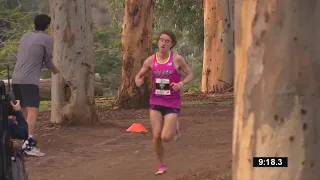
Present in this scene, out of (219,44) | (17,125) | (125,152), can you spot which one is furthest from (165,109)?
(219,44)

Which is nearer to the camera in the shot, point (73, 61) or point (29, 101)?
point (29, 101)

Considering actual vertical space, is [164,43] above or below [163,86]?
above

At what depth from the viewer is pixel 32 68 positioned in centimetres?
1055

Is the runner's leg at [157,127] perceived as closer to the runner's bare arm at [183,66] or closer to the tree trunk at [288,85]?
the runner's bare arm at [183,66]

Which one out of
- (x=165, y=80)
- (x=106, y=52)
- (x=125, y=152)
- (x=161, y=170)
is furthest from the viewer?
(x=106, y=52)

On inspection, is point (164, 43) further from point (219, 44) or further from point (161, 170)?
point (219, 44)

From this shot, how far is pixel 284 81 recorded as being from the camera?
4875 millimetres

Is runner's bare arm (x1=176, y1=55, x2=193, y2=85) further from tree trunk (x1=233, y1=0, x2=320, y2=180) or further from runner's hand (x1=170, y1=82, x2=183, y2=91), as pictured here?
tree trunk (x1=233, y1=0, x2=320, y2=180)

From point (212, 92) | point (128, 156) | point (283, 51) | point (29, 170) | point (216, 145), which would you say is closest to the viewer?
point (283, 51)

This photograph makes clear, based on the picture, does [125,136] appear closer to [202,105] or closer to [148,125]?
[148,125]

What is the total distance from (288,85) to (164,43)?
406 centimetres

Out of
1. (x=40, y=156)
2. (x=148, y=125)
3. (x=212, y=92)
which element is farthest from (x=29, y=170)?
(x=212, y=92)

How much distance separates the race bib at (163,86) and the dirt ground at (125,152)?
3.25ft

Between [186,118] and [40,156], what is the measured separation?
5.05 meters
